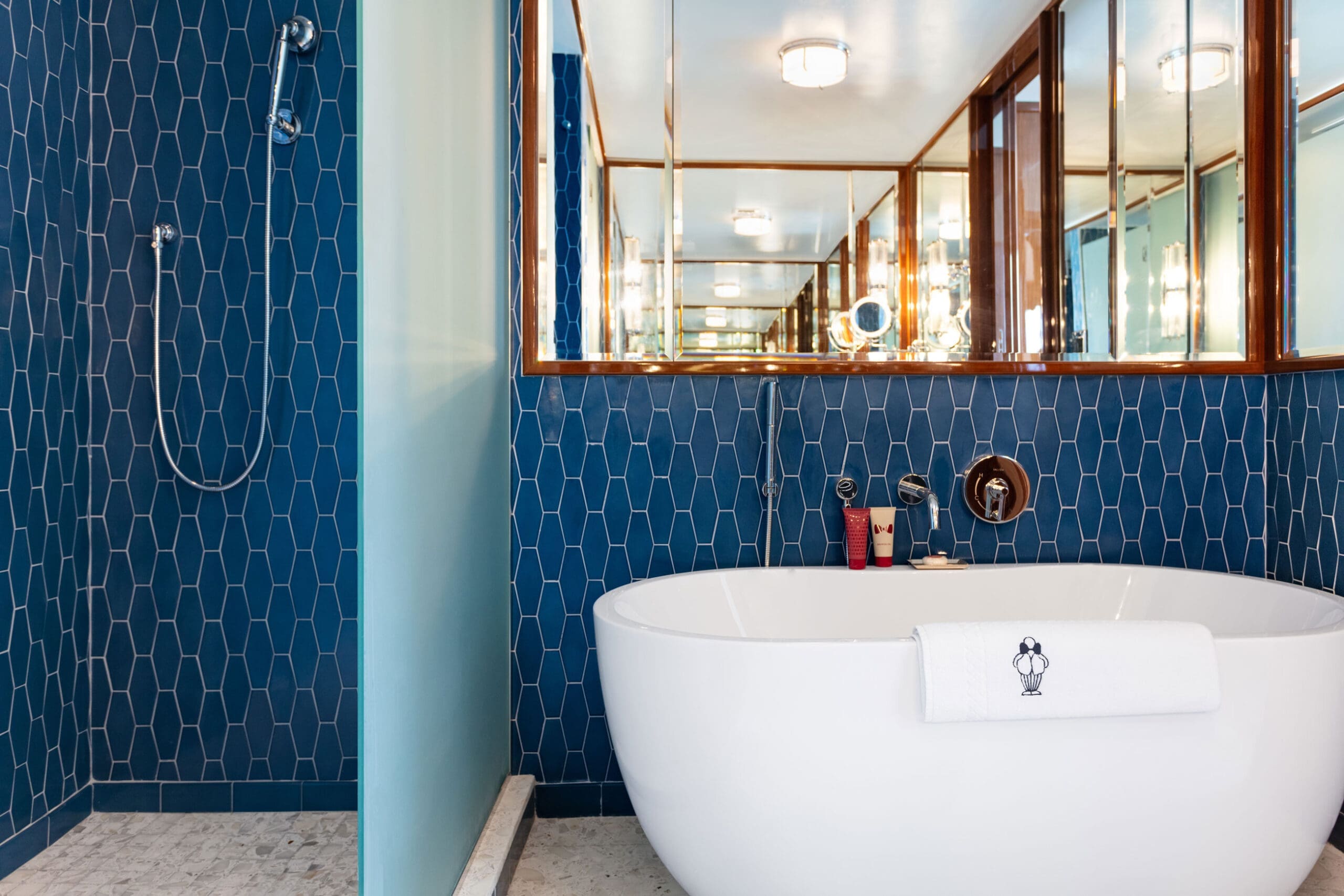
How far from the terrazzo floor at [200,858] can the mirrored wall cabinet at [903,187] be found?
1290 mm

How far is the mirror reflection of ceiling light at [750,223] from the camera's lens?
2213 millimetres

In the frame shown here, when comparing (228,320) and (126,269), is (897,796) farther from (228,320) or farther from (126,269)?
(126,269)

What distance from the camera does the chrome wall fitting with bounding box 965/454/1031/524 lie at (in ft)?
7.20

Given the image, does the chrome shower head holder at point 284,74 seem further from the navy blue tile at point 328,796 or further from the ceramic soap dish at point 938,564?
the ceramic soap dish at point 938,564

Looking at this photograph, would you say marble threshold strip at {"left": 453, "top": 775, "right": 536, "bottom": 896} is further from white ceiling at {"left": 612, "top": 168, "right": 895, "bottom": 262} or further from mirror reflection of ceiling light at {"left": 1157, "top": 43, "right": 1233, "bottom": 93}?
mirror reflection of ceiling light at {"left": 1157, "top": 43, "right": 1233, "bottom": 93}

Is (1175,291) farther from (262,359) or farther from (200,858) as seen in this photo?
(200,858)

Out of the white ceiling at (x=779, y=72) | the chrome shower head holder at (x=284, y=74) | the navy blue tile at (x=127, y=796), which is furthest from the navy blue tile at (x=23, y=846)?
the white ceiling at (x=779, y=72)

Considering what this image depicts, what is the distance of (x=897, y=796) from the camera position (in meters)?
1.35

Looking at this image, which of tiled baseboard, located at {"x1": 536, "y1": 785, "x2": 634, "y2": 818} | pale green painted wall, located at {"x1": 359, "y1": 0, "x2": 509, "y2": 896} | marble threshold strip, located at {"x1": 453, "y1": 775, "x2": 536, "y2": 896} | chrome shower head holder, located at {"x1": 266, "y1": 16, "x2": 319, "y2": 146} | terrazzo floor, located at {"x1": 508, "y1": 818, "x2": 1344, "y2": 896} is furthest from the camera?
tiled baseboard, located at {"x1": 536, "y1": 785, "x2": 634, "y2": 818}

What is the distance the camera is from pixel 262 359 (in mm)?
2182

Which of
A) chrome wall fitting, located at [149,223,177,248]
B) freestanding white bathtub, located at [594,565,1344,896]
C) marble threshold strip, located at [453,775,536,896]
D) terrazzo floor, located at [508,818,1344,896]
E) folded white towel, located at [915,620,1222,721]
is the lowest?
terrazzo floor, located at [508,818,1344,896]

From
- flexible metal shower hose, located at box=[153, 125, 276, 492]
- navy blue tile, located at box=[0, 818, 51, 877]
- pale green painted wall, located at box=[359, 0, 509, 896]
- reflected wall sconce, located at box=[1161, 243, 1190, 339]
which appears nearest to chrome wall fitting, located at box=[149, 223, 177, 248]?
flexible metal shower hose, located at box=[153, 125, 276, 492]

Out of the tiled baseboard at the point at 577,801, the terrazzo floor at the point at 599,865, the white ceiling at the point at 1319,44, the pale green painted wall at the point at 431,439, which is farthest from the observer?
the tiled baseboard at the point at 577,801

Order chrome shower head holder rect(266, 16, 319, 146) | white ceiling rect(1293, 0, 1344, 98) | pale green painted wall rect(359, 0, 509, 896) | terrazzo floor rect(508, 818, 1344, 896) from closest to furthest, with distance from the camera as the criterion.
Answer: pale green painted wall rect(359, 0, 509, 896), terrazzo floor rect(508, 818, 1344, 896), white ceiling rect(1293, 0, 1344, 98), chrome shower head holder rect(266, 16, 319, 146)
